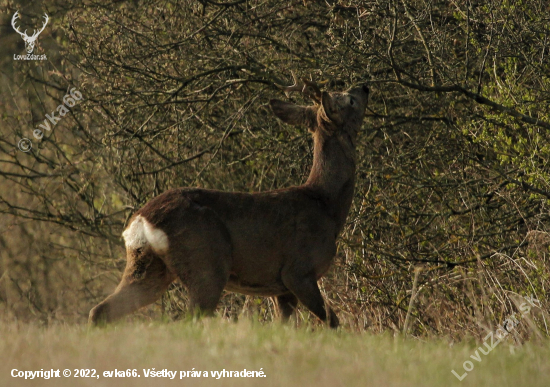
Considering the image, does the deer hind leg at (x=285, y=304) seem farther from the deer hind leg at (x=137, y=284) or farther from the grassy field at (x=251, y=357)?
the grassy field at (x=251, y=357)

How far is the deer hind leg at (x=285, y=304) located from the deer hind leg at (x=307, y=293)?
1.43 feet

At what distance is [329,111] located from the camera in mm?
6926

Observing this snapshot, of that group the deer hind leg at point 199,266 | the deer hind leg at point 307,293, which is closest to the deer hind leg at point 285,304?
the deer hind leg at point 307,293

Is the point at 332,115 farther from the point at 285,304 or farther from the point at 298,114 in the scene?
the point at 285,304

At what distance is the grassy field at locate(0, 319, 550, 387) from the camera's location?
3.65 meters

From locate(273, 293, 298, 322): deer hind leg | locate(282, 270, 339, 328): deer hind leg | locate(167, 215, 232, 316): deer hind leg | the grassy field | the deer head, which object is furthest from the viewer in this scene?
the deer head

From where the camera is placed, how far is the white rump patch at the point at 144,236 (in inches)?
232

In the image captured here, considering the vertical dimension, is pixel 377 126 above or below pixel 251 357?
above

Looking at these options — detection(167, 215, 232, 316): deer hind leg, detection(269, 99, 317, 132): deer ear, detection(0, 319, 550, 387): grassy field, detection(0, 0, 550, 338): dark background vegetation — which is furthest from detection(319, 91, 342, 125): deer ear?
detection(0, 319, 550, 387): grassy field

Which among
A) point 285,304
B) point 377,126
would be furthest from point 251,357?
point 377,126

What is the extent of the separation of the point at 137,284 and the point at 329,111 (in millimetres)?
2245

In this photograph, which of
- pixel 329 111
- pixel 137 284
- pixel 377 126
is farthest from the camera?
pixel 377 126

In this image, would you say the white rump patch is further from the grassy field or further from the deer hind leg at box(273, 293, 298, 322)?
the deer hind leg at box(273, 293, 298, 322)

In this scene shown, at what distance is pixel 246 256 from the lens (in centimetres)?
617
